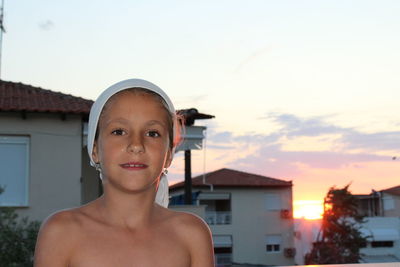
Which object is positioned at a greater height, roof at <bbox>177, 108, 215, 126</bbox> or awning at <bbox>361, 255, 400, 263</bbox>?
roof at <bbox>177, 108, 215, 126</bbox>

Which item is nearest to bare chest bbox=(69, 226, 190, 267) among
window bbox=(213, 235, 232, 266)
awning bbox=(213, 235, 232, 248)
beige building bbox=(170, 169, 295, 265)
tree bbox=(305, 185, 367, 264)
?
tree bbox=(305, 185, 367, 264)

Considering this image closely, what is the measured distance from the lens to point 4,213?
15.4 m

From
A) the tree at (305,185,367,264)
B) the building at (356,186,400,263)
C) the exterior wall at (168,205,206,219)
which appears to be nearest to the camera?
the exterior wall at (168,205,206,219)

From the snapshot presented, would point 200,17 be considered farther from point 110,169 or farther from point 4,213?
point 110,169

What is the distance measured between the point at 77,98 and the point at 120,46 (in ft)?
23.0

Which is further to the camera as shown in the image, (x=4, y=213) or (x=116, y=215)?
(x=4, y=213)

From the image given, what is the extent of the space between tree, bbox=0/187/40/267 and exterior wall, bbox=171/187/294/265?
38.1 m

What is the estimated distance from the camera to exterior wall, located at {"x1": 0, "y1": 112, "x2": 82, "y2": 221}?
694 inches

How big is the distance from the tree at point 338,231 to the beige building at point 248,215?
7023 millimetres

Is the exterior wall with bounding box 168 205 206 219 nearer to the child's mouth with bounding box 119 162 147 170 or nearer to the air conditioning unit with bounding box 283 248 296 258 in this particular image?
the child's mouth with bounding box 119 162 147 170

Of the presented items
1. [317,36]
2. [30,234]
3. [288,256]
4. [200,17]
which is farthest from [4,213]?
[288,256]

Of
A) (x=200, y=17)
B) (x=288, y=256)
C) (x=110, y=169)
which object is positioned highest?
(x=200, y=17)

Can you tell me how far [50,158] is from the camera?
18.1 meters

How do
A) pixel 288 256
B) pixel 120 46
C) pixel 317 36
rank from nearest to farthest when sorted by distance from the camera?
pixel 120 46 → pixel 317 36 → pixel 288 256
